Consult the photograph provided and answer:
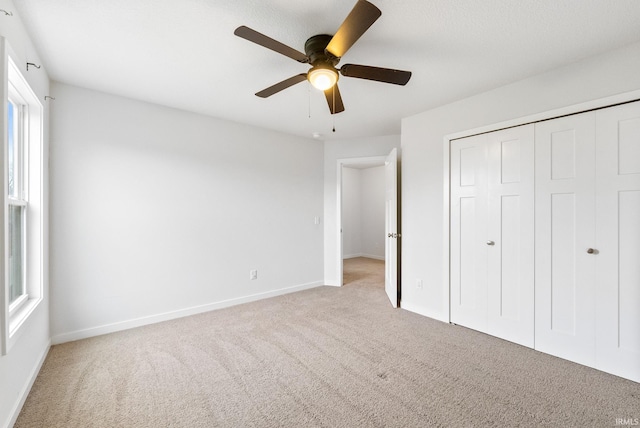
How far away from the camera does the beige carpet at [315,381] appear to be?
5.54 ft

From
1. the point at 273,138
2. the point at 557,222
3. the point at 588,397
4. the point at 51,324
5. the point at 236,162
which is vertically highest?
the point at 273,138

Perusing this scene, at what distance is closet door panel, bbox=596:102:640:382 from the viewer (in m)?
2.01

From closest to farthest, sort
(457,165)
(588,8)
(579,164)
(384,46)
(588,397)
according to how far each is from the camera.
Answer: (588,8), (588,397), (384,46), (579,164), (457,165)

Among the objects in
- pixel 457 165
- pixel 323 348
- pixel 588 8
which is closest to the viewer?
pixel 588 8

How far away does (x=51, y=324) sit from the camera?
8.50ft

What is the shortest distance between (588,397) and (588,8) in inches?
94.5

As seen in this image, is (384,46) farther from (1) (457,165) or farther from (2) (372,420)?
(2) (372,420)

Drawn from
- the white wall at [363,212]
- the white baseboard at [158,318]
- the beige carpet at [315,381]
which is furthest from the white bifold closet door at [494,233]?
the white wall at [363,212]

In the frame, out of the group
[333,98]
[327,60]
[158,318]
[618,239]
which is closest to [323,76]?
[327,60]

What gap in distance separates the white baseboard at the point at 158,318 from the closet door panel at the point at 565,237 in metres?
3.03

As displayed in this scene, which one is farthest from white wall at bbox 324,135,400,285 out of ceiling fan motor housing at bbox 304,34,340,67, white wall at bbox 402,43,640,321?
ceiling fan motor housing at bbox 304,34,340,67

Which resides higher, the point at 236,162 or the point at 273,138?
the point at 273,138

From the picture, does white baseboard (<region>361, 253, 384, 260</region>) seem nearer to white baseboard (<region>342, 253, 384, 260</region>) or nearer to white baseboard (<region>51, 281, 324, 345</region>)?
white baseboard (<region>342, 253, 384, 260</region>)

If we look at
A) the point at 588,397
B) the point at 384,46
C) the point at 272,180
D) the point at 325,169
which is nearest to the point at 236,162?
the point at 272,180
